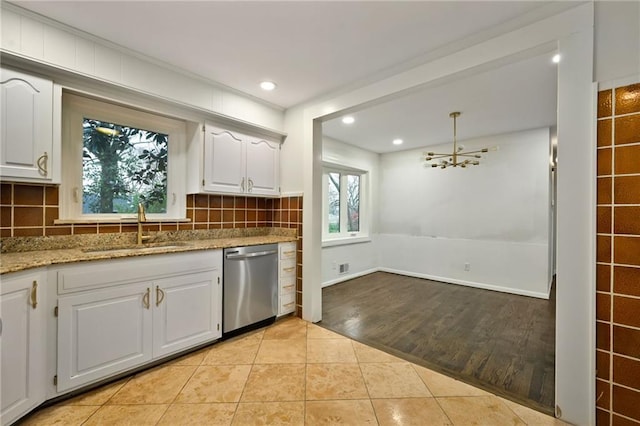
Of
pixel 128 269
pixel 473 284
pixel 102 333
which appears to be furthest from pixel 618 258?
pixel 473 284

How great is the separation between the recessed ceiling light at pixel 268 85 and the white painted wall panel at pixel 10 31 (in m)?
1.63

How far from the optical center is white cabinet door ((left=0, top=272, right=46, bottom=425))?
1.41 m

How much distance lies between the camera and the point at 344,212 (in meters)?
5.11

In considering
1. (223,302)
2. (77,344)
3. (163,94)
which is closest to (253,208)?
(223,302)

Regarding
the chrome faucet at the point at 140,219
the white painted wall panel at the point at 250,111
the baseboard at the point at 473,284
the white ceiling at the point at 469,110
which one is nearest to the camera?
the chrome faucet at the point at 140,219

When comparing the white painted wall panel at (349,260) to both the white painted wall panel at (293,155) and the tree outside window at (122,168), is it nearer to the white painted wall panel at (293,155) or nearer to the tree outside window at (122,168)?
the white painted wall panel at (293,155)

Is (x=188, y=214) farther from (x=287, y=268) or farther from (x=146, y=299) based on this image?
(x=287, y=268)

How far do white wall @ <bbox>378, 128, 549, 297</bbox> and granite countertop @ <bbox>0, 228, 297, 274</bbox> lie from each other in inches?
118

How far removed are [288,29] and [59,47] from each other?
1.55 metres

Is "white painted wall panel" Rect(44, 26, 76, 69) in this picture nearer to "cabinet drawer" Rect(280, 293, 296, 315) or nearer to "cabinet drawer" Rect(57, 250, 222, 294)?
"cabinet drawer" Rect(57, 250, 222, 294)

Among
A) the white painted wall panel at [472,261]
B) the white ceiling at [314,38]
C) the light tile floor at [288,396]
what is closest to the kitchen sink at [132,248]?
the light tile floor at [288,396]

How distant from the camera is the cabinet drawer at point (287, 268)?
2990 millimetres

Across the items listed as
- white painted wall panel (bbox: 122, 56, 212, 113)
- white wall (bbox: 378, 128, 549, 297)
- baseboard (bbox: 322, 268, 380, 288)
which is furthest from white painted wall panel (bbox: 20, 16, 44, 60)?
white wall (bbox: 378, 128, 549, 297)

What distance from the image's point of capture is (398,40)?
1.98 metres
